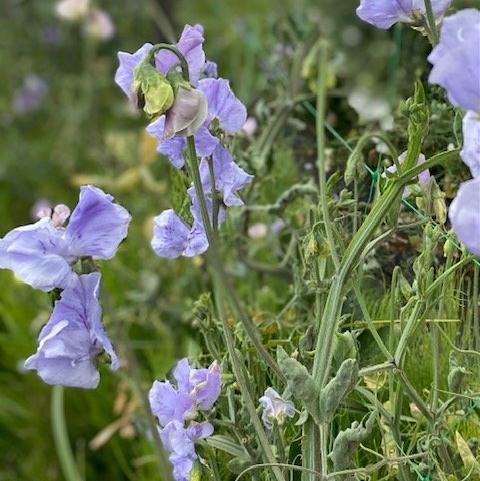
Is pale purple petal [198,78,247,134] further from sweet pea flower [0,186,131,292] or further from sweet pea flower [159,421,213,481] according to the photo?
sweet pea flower [159,421,213,481]

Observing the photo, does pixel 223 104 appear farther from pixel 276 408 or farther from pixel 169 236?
pixel 276 408

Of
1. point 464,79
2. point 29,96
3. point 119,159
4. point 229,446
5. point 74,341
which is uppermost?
point 464,79

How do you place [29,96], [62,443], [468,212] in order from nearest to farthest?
1. [468,212]
2. [62,443]
3. [29,96]

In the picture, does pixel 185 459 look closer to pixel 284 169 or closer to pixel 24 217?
pixel 284 169

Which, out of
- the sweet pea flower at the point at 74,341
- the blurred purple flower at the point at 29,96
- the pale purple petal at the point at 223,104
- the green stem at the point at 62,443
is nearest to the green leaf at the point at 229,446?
the sweet pea flower at the point at 74,341

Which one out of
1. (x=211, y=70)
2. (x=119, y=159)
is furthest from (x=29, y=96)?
(x=211, y=70)

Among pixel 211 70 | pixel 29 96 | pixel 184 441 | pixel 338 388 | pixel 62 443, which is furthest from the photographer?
pixel 29 96

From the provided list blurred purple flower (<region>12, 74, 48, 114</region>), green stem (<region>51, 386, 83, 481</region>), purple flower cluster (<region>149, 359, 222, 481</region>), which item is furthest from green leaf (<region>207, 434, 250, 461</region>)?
blurred purple flower (<region>12, 74, 48, 114</region>)

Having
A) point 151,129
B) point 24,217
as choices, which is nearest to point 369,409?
point 151,129
